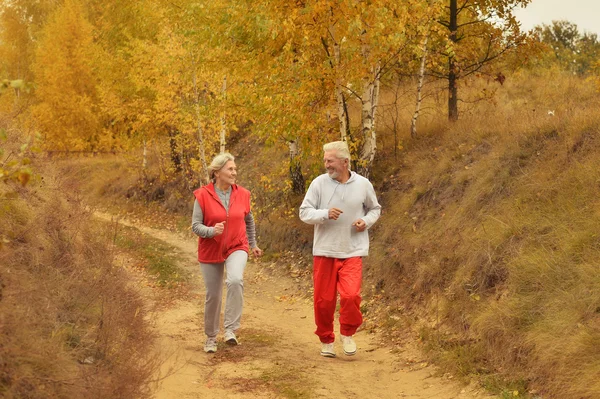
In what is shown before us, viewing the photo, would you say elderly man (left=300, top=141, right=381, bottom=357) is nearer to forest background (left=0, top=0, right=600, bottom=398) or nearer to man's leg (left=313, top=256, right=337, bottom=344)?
man's leg (left=313, top=256, right=337, bottom=344)

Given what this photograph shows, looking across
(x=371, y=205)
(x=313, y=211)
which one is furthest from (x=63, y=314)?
(x=371, y=205)

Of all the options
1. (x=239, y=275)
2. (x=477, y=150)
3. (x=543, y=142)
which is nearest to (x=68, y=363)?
(x=239, y=275)

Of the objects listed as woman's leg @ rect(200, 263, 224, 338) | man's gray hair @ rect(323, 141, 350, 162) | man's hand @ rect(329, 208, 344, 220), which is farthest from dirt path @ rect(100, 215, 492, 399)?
man's gray hair @ rect(323, 141, 350, 162)

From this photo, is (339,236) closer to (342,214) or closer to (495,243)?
(342,214)

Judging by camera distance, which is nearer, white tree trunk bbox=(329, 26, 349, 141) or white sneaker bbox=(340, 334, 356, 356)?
white sneaker bbox=(340, 334, 356, 356)

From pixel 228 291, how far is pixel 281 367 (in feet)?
3.54

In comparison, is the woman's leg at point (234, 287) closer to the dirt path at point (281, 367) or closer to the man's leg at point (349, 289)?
the dirt path at point (281, 367)

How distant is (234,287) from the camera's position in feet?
26.8

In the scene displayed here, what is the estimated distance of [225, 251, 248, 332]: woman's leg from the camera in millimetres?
8155

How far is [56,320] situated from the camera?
574cm

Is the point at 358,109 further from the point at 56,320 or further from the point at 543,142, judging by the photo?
the point at 56,320

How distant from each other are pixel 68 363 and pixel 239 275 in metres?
3.34

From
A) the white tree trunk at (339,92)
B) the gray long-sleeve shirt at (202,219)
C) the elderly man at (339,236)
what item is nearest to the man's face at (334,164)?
the elderly man at (339,236)

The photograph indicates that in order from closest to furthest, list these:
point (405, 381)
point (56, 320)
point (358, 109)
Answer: point (56, 320) < point (405, 381) < point (358, 109)
